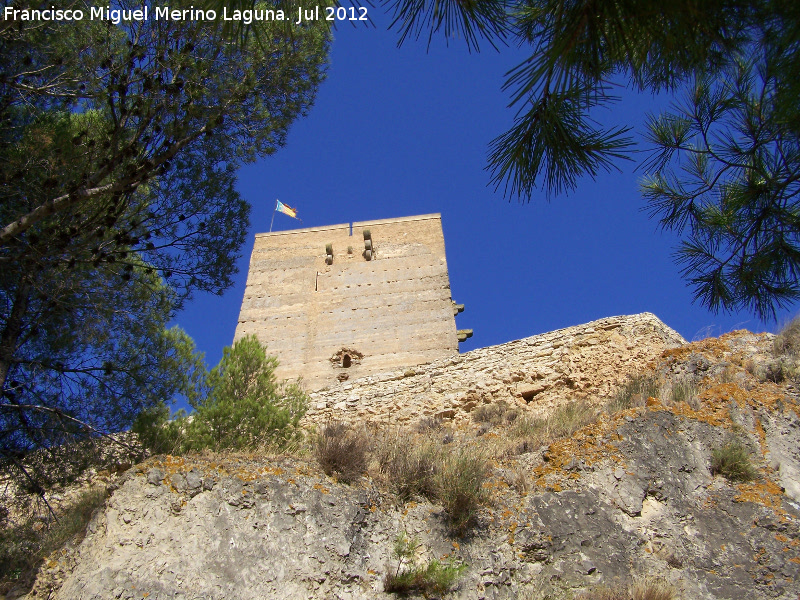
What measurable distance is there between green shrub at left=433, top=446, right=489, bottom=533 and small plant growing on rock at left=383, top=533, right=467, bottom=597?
376 millimetres

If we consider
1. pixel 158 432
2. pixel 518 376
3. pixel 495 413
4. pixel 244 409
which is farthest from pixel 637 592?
pixel 518 376

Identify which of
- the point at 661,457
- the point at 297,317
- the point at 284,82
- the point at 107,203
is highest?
the point at 297,317

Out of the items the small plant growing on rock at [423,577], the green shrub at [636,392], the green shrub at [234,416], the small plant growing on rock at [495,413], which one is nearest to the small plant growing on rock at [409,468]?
the small plant growing on rock at [423,577]

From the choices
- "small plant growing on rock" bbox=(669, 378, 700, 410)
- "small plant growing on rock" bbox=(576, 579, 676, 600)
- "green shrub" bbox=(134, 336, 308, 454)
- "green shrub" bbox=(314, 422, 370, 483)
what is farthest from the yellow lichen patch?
"green shrub" bbox=(134, 336, 308, 454)

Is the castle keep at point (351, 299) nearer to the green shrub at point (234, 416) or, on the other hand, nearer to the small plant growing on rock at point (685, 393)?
the green shrub at point (234, 416)

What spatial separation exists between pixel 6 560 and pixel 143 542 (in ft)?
4.35

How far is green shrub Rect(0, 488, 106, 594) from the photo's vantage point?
4.80 meters

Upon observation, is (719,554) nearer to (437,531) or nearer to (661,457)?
(661,457)

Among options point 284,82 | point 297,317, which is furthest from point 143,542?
point 297,317

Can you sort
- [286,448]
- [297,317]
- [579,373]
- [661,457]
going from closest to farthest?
[661,457] → [286,448] → [579,373] → [297,317]

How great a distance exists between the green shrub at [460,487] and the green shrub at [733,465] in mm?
1903

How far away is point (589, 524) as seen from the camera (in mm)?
5000

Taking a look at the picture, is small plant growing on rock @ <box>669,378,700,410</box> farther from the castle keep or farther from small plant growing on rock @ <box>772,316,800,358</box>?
the castle keep

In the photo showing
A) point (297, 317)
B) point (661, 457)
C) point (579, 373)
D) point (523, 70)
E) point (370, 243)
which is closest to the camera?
point (523, 70)
